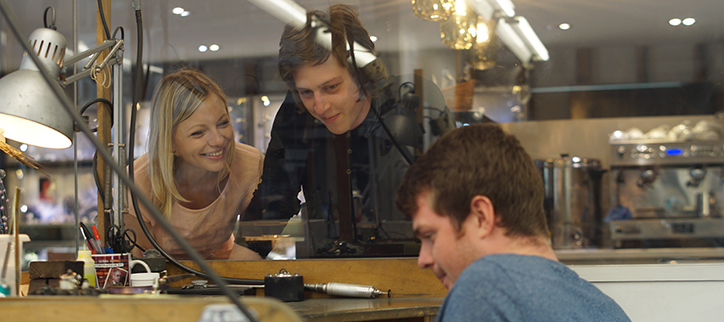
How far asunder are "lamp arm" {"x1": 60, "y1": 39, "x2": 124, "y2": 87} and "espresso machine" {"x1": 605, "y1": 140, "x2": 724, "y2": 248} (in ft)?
8.36

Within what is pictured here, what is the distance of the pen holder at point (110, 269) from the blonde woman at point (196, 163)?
1.06 ft

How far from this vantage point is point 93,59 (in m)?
1.55

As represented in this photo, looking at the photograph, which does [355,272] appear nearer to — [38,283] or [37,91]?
[38,283]

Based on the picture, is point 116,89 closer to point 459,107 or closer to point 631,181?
point 459,107

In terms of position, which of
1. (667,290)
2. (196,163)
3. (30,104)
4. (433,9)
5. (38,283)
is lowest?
(667,290)

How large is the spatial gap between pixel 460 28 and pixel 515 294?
132 centimetres

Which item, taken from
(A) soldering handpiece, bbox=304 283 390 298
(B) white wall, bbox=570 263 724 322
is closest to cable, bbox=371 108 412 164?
(A) soldering handpiece, bbox=304 283 390 298

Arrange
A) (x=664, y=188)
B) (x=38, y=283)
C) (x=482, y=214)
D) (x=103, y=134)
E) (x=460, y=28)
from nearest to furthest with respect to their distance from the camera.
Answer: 1. (x=482, y=214)
2. (x=38, y=283)
3. (x=103, y=134)
4. (x=460, y=28)
5. (x=664, y=188)

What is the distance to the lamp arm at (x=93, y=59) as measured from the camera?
145cm

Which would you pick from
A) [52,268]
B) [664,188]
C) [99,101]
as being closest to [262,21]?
[99,101]

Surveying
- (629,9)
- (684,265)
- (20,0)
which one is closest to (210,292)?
(684,265)

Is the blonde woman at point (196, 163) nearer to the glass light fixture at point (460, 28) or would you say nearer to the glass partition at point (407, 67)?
the glass partition at point (407, 67)

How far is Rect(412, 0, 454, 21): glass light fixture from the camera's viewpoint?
6.10 ft

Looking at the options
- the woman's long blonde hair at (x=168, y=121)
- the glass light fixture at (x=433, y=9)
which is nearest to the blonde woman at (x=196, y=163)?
the woman's long blonde hair at (x=168, y=121)
